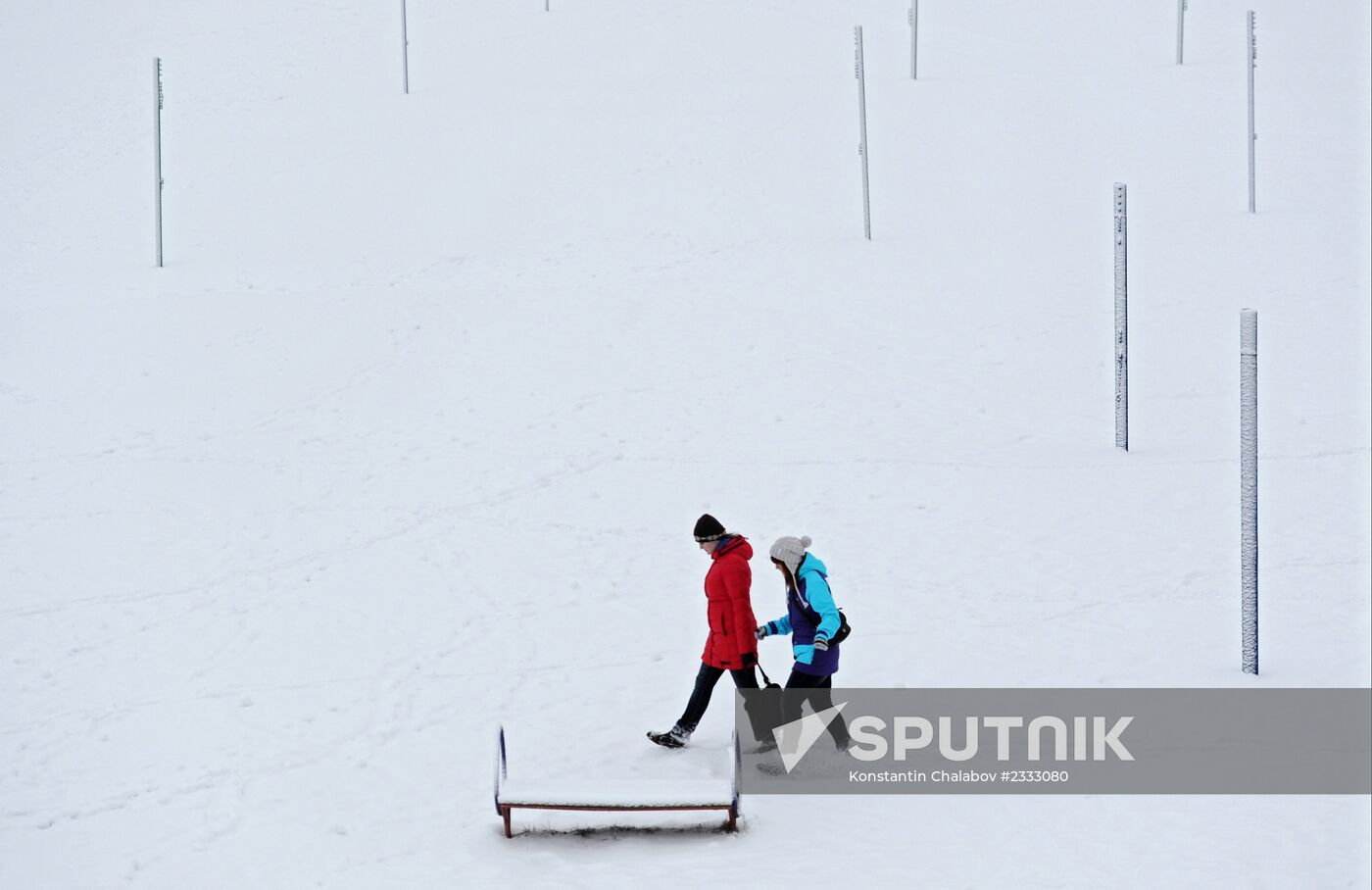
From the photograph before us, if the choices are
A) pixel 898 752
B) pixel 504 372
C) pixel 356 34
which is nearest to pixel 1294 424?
pixel 898 752

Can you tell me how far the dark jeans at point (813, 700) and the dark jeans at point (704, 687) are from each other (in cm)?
29

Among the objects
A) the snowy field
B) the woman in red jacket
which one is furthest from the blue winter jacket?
the snowy field

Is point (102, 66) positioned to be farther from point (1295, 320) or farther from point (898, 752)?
point (898, 752)

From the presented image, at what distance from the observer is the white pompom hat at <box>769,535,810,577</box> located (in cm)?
848

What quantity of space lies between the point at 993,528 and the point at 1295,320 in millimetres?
5595

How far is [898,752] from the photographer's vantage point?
348 inches

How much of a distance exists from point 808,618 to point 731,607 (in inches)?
19.4

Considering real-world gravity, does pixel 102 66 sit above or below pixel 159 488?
above

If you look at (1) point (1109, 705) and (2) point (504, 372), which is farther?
(2) point (504, 372)

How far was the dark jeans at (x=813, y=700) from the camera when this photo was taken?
8.64 meters

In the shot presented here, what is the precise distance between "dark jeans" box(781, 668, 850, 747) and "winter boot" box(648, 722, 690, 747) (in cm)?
Result: 70

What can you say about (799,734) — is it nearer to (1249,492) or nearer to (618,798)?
(618,798)

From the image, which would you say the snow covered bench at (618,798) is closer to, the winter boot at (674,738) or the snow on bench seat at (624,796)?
the snow on bench seat at (624,796)

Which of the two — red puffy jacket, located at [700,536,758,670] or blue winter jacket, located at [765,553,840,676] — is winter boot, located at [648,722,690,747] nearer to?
red puffy jacket, located at [700,536,758,670]
